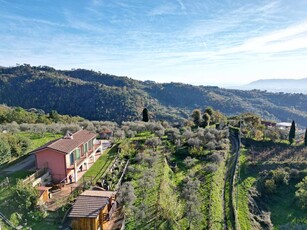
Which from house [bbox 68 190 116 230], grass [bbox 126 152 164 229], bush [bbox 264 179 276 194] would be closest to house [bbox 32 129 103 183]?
house [bbox 68 190 116 230]

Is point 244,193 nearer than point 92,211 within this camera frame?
No

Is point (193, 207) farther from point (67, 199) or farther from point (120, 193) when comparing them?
point (67, 199)

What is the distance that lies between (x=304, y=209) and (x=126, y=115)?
8054 cm

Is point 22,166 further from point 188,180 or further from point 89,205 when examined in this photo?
point 188,180

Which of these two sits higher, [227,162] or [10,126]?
[10,126]

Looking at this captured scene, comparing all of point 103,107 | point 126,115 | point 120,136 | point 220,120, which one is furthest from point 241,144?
point 103,107

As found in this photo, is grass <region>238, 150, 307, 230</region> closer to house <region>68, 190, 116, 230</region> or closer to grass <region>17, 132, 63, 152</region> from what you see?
house <region>68, 190, 116, 230</region>

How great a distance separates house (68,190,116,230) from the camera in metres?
14.3

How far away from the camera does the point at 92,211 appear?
14555mm

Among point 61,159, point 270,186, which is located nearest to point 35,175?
point 61,159

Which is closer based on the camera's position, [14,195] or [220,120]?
[14,195]

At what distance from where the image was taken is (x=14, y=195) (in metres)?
16.2

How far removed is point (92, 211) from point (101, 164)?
402 inches

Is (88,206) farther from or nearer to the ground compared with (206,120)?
nearer to the ground
